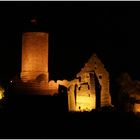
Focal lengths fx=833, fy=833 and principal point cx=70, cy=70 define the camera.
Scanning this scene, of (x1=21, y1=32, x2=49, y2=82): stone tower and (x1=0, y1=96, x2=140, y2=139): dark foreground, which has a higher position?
(x1=21, y1=32, x2=49, y2=82): stone tower

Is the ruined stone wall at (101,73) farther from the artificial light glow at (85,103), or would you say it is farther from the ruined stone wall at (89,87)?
the artificial light glow at (85,103)

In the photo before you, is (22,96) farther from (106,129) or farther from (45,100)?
(106,129)

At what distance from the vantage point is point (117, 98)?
228 ft

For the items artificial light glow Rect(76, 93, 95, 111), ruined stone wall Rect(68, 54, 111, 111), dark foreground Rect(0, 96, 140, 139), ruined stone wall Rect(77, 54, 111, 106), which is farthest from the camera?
ruined stone wall Rect(77, 54, 111, 106)

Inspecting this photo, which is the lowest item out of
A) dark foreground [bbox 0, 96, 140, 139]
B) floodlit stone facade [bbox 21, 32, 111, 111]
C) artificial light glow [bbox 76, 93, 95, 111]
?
dark foreground [bbox 0, 96, 140, 139]

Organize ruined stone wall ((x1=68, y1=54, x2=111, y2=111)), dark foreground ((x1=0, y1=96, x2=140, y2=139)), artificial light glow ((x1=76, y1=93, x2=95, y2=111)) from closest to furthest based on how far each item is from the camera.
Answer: dark foreground ((x1=0, y1=96, x2=140, y2=139)) → artificial light glow ((x1=76, y1=93, x2=95, y2=111)) → ruined stone wall ((x1=68, y1=54, x2=111, y2=111))

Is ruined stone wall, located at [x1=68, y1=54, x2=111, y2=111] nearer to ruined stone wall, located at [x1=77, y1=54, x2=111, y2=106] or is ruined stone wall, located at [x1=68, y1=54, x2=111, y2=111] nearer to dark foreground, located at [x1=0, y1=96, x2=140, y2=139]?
ruined stone wall, located at [x1=77, y1=54, x2=111, y2=106]

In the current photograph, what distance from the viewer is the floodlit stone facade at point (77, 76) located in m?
66.8

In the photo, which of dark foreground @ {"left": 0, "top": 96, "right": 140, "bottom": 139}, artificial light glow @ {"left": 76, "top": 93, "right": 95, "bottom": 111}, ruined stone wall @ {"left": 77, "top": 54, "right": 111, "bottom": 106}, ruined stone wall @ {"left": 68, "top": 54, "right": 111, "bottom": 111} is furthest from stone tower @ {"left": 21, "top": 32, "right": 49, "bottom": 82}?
dark foreground @ {"left": 0, "top": 96, "right": 140, "bottom": 139}

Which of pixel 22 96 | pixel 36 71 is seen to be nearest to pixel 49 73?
pixel 36 71

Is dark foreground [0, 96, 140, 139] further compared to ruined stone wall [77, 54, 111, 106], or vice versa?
ruined stone wall [77, 54, 111, 106]

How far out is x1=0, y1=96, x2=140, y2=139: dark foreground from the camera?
55219 millimetres

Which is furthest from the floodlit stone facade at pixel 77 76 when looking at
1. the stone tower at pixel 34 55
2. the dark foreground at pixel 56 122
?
the dark foreground at pixel 56 122

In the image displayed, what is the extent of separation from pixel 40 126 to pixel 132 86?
535 inches
